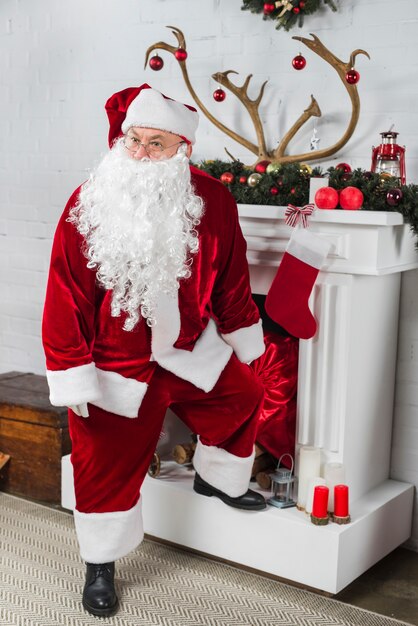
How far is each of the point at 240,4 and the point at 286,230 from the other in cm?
101

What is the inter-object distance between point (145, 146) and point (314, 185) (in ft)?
1.86

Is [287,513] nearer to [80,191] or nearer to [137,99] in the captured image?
[80,191]

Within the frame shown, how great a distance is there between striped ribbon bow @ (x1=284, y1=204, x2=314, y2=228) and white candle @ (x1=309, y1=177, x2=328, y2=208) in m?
0.05

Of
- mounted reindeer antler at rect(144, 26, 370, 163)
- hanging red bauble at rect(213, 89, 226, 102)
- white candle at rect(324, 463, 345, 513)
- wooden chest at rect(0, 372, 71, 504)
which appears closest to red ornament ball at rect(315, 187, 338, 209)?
mounted reindeer antler at rect(144, 26, 370, 163)

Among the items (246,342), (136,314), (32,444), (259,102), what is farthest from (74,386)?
(259,102)

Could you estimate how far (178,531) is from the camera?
289 cm

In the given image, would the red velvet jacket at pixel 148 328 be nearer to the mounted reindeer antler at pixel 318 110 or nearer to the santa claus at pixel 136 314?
the santa claus at pixel 136 314

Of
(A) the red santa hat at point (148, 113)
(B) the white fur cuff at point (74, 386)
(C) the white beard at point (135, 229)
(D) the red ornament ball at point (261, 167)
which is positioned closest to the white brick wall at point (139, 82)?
(D) the red ornament ball at point (261, 167)

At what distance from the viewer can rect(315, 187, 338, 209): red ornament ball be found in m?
2.62

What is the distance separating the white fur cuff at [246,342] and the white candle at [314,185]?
0.44m

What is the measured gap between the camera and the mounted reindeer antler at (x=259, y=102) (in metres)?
2.83

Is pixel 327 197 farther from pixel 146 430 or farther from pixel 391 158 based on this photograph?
pixel 146 430

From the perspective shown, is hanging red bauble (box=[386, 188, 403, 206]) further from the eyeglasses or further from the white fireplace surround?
the eyeglasses

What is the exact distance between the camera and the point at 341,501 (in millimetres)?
2607
